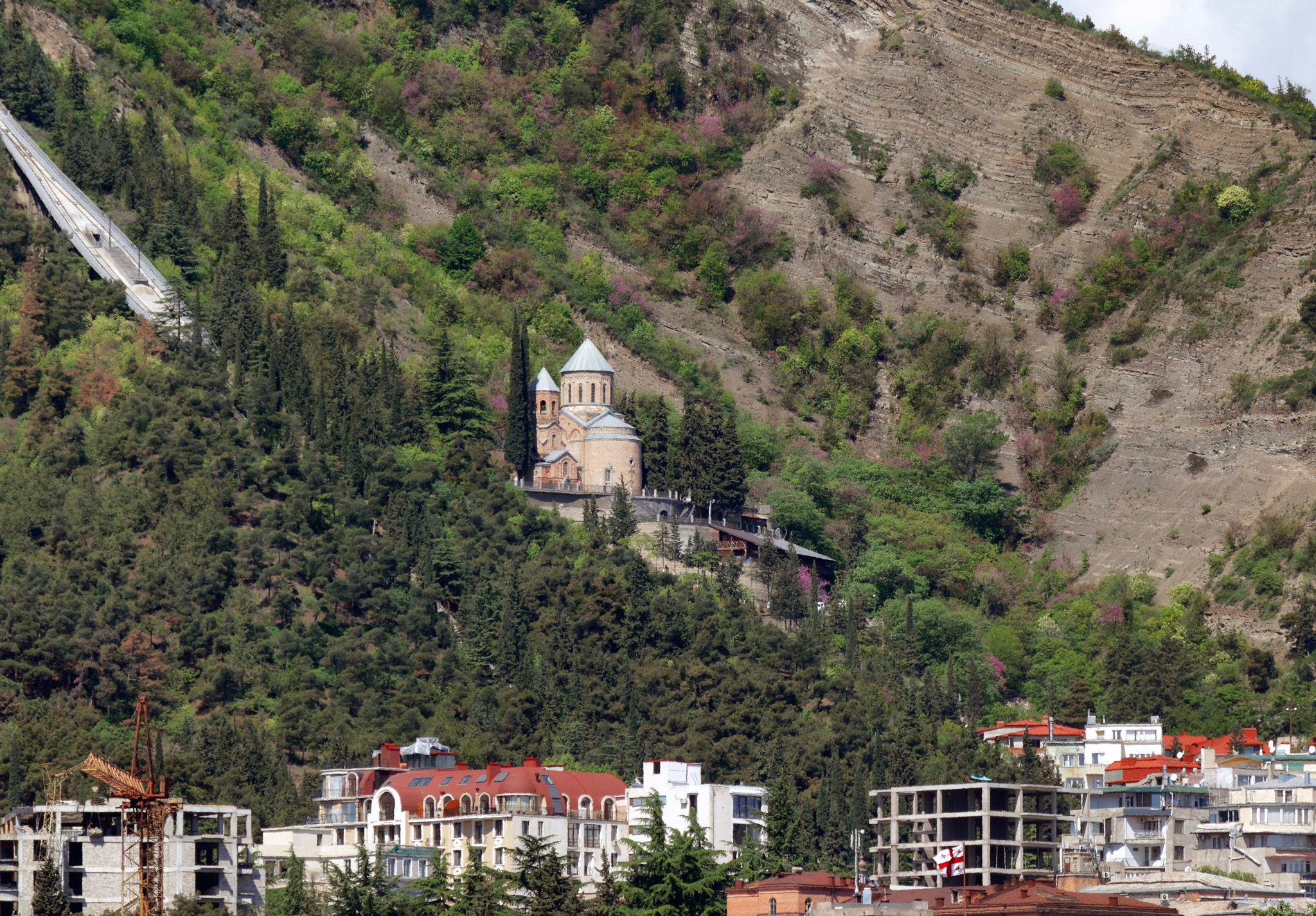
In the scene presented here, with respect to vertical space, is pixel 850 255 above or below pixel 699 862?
above

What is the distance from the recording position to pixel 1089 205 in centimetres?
16712

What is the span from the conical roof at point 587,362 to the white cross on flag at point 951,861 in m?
55.0

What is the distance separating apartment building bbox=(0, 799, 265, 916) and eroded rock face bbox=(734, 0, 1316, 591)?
203 feet

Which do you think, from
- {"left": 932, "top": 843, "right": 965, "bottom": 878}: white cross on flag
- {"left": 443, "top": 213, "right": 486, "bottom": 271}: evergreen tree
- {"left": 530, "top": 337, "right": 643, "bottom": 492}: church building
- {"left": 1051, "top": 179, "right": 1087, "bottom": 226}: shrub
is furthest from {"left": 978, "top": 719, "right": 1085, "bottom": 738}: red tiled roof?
{"left": 1051, "top": 179, "right": 1087, "bottom": 226}: shrub

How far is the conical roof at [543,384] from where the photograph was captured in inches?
5655

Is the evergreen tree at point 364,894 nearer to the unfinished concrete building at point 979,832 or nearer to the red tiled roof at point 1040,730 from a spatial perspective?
the unfinished concrete building at point 979,832

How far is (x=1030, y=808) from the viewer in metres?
104

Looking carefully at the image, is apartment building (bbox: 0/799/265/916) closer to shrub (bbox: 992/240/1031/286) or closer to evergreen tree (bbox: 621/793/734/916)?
evergreen tree (bbox: 621/793/734/916)

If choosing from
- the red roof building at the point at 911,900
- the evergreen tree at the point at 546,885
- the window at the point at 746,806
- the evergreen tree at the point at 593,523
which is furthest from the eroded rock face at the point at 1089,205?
the evergreen tree at the point at 546,885

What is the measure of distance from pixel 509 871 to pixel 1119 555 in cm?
6188

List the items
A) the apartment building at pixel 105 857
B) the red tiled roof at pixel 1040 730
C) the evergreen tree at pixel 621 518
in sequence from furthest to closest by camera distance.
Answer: the evergreen tree at pixel 621 518 → the red tiled roof at pixel 1040 730 → the apartment building at pixel 105 857

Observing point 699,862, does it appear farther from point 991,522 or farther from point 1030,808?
point 991,522

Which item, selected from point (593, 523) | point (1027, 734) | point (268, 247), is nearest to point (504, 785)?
point (1027, 734)

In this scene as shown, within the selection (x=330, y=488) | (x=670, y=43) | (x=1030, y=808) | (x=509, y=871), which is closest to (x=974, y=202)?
(x=670, y=43)
